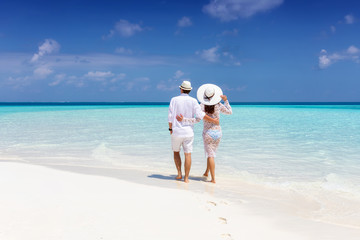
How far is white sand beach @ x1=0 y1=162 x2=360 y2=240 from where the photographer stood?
3254mm

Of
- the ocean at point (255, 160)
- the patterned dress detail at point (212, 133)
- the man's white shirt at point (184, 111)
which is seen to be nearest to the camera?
the ocean at point (255, 160)

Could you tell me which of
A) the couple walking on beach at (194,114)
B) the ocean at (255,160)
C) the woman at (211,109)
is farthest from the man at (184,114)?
the ocean at (255,160)

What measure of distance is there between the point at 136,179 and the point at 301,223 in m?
3.15

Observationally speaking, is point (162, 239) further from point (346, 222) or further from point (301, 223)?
point (346, 222)

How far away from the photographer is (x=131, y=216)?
3.68m

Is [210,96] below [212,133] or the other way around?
the other way around

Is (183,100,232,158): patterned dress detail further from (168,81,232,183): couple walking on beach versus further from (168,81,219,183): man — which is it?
(168,81,219,183): man

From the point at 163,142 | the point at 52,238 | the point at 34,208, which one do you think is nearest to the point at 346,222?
the point at 52,238

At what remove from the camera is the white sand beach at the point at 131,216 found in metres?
3.25

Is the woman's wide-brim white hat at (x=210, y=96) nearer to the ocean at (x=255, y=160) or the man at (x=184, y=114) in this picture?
the man at (x=184, y=114)

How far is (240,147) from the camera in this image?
1001 cm

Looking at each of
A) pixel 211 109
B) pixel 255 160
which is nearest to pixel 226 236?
pixel 211 109

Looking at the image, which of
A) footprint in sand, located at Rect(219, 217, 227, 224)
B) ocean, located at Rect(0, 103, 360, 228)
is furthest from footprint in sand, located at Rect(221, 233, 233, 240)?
ocean, located at Rect(0, 103, 360, 228)

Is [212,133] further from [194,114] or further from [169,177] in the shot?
[169,177]
